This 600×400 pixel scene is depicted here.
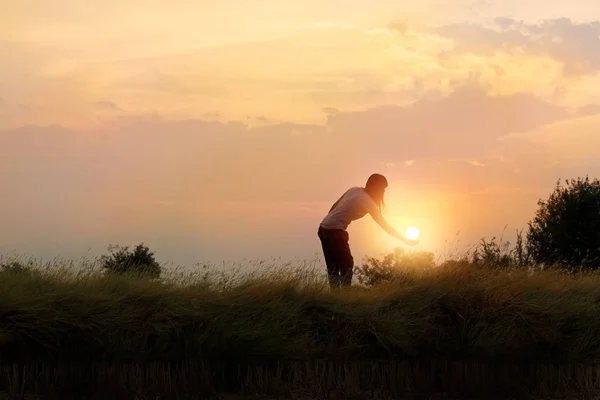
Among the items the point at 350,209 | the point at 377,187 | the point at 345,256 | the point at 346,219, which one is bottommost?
the point at 345,256

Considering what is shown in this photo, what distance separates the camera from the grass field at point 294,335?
290 inches

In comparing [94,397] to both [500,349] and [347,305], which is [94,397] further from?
[500,349]

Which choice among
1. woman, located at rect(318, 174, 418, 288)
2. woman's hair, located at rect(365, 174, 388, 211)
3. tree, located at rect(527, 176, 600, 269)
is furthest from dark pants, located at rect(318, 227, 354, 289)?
tree, located at rect(527, 176, 600, 269)

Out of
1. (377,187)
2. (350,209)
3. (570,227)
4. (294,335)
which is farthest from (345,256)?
(570,227)

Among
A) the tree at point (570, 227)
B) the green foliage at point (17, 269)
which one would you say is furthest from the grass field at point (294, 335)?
the tree at point (570, 227)

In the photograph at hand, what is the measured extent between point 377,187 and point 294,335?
359cm

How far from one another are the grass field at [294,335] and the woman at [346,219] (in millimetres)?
1594

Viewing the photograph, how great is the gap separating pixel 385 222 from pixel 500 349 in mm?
2988

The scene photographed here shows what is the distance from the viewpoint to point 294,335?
320 inches

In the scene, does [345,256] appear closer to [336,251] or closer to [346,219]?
[336,251]

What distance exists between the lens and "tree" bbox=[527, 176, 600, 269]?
21.4 m

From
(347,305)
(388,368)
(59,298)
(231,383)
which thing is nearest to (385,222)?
(347,305)

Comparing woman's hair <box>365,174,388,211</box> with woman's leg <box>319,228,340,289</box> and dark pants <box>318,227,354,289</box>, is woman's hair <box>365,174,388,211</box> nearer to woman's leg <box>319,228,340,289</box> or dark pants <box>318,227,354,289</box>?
dark pants <box>318,227,354,289</box>

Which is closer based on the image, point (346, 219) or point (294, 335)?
point (294, 335)
